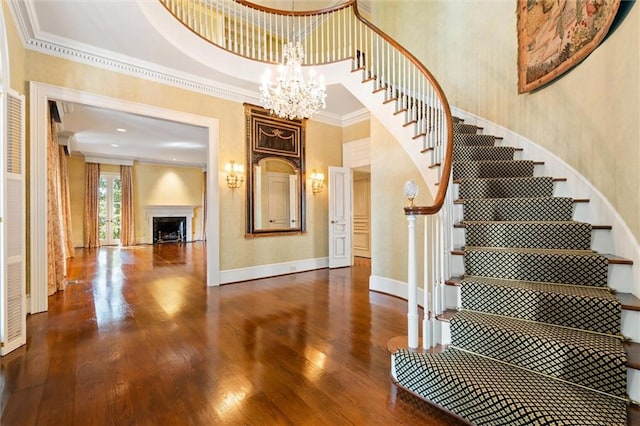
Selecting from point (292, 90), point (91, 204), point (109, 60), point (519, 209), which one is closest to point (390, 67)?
point (292, 90)

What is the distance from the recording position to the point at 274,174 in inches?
227

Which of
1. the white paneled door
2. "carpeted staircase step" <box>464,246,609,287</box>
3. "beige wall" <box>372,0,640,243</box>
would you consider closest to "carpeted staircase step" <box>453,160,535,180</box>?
"beige wall" <box>372,0,640,243</box>

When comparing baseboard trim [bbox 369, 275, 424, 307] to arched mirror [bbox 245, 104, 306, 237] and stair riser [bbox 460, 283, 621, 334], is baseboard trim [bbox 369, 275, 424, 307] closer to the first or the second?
stair riser [bbox 460, 283, 621, 334]

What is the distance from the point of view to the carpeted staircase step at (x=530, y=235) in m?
2.31

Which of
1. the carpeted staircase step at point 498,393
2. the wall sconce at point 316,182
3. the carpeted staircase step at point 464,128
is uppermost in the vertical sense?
the carpeted staircase step at point 464,128

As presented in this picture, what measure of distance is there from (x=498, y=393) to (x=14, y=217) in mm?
3830

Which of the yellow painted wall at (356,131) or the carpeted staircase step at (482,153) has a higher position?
the yellow painted wall at (356,131)

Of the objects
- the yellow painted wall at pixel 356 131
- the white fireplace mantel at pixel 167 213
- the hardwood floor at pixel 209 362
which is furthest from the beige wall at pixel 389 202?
the white fireplace mantel at pixel 167 213

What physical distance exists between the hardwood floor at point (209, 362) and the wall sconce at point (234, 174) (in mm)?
1842

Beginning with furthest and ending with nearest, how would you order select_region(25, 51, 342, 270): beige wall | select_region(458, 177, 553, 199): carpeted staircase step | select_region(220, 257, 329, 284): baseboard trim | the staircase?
select_region(220, 257, 329, 284): baseboard trim, select_region(25, 51, 342, 270): beige wall, select_region(458, 177, 553, 199): carpeted staircase step, the staircase

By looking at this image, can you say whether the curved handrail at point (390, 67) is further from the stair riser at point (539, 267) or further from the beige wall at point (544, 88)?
the beige wall at point (544, 88)

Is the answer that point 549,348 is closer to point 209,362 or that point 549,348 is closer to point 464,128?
point 209,362

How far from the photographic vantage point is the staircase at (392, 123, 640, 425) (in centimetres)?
152

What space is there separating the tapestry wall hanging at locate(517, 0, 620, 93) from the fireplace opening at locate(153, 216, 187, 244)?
39.5ft
